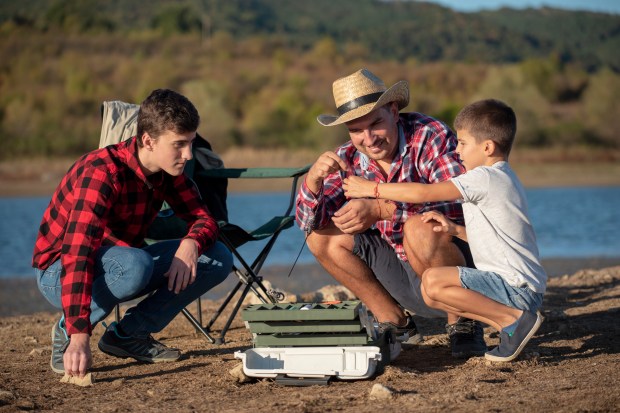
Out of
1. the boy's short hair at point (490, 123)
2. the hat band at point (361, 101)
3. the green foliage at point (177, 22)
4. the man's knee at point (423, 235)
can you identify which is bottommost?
the man's knee at point (423, 235)

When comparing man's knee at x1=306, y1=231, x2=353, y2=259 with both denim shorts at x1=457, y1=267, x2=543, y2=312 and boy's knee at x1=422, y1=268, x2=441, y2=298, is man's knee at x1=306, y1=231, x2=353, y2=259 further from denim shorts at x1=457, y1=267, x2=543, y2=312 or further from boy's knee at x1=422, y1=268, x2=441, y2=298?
denim shorts at x1=457, y1=267, x2=543, y2=312

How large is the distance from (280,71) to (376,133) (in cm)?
3945

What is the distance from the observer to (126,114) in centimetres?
471

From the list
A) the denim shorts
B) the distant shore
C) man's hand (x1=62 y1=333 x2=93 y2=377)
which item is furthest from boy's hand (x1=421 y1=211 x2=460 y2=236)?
the distant shore

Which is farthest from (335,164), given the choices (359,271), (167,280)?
(167,280)

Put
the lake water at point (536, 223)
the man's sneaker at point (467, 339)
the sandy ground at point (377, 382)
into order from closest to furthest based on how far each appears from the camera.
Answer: the sandy ground at point (377, 382) → the man's sneaker at point (467, 339) → the lake water at point (536, 223)

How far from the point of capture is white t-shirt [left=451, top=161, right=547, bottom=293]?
349 centimetres

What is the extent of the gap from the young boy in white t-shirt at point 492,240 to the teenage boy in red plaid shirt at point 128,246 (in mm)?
803

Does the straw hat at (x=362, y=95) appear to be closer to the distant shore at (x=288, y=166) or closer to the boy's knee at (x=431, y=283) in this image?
the boy's knee at (x=431, y=283)

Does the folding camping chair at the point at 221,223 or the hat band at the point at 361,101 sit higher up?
the hat band at the point at 361,101

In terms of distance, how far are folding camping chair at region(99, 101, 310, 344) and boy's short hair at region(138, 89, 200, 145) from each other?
0.90 metres

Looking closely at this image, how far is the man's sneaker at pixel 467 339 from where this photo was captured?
12.4ft

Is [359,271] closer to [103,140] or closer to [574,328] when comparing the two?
[574,328]

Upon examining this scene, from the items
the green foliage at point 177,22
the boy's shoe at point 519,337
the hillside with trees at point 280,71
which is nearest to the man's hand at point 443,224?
the boy's shoe at point 519,337
